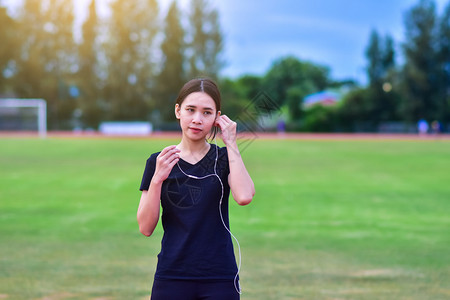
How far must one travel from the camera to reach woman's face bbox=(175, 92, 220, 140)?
91.0 inches

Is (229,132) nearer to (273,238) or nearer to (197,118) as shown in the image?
(197,118)

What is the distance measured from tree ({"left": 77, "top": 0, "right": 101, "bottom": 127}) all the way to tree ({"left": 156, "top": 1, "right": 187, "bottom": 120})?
23.6ft

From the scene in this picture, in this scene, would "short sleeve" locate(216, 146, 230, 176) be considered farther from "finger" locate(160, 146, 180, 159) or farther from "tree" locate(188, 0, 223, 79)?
"tree" locate(188, 0, 223, 79)

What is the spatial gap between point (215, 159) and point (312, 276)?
3702mm

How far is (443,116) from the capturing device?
58.2 meters

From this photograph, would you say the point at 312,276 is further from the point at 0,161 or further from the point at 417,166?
the point at 0,161

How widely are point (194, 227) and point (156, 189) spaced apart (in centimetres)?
24

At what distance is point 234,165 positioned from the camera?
233cm

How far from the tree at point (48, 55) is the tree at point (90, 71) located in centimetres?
204

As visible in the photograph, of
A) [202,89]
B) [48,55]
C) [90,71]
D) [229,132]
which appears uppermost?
[48,55]

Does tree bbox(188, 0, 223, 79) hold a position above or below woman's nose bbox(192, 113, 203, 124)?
above

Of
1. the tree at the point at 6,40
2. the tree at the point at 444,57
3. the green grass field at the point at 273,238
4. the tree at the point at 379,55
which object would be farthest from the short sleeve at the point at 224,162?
the tree at the point at 379,55

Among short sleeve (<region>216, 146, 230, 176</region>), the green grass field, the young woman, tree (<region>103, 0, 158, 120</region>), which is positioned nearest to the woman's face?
the young woman

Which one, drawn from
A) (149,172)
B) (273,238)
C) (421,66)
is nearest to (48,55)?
(421,66)
